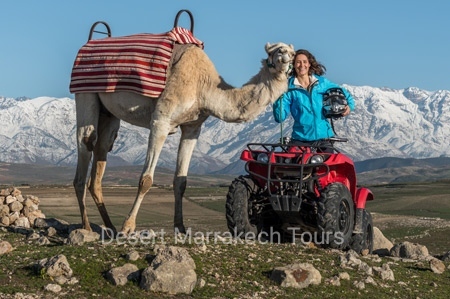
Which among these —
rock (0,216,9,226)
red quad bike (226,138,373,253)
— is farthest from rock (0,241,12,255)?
rock (0,216,9,226)

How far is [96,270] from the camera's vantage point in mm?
9961

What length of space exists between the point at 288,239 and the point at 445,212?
2092 inches

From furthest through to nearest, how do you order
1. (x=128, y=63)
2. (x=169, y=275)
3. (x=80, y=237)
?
(x=128, y=63)
(x=80, y=237)
(x=169, y=275)

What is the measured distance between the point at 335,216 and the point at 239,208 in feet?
5.07

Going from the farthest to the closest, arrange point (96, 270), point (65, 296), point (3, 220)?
point (3, 220), point (96, 270), point (65, 296)

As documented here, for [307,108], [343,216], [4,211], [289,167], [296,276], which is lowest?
[296,276]

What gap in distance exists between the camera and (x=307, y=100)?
→ 13.4 m

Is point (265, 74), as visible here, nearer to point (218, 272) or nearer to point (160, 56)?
point (160, 56)

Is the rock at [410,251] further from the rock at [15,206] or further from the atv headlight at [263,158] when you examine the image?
the rock at [15,206]

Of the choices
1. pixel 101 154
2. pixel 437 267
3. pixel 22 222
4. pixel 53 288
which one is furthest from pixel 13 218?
pixel 437 267

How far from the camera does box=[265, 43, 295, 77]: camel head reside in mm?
12766

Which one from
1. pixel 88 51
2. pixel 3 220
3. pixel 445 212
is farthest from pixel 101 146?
pixel 445 212

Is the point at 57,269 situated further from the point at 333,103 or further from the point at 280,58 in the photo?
the point at 333,103

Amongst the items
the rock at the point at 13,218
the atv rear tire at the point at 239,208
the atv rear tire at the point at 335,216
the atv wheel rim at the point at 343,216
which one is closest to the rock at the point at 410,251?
the atv rear tire at the point at 335,216
